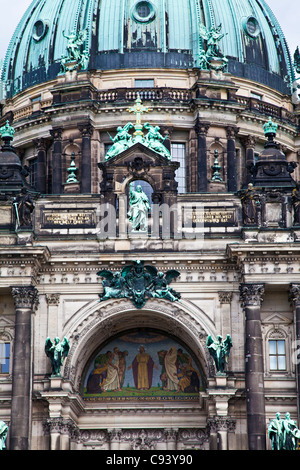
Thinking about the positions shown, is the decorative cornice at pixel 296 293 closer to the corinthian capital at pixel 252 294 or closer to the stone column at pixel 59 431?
the corinthian capital at pixel 252 294

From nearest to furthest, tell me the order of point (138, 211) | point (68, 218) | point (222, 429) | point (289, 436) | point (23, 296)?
1. point (289, 436)
2. point (222, 429)
3. point (23, 296)
4. point (138, 211)
5. point (68, 218)

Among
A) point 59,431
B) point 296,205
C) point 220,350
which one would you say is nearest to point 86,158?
point 296,205

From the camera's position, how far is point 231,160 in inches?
2034

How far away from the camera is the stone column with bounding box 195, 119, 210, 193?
50375 mm

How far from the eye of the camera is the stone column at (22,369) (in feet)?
135

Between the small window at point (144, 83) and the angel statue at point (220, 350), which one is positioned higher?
A: the small window at point (144, 83)

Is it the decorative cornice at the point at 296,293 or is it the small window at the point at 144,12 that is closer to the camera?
the decorative cornice at the point at 296,293

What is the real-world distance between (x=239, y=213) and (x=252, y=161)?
8.36 m

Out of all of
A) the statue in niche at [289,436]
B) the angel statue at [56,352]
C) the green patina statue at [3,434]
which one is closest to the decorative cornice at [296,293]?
the statue in niche at [289,436]

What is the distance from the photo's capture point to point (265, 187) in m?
44.4

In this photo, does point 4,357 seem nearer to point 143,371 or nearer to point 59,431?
point 59,431

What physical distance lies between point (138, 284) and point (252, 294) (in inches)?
175

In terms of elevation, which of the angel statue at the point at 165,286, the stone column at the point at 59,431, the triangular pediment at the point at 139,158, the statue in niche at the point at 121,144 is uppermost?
the statue in niche at the point at 121,144
